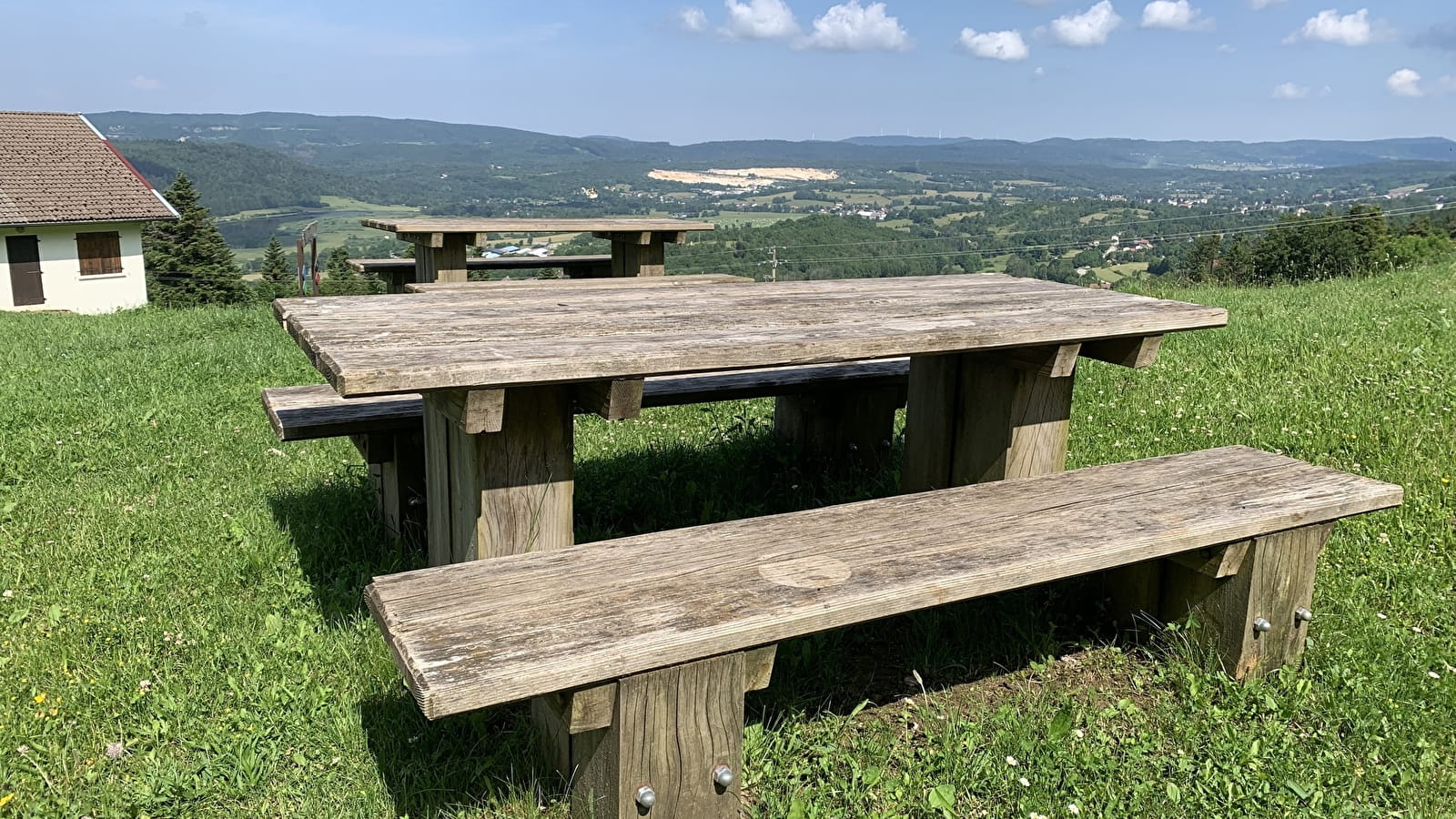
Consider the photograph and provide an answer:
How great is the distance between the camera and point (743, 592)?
6.95ft

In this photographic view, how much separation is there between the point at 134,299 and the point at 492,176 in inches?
4876

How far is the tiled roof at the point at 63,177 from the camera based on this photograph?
25.0 metres

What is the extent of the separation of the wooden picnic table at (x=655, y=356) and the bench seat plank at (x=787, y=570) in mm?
323

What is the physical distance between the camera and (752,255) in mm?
39938

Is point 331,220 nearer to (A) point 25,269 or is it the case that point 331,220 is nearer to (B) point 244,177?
(B) point 244,177

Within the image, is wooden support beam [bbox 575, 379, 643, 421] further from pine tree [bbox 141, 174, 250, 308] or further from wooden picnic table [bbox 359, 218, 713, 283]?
pine tree [bbox 141, 174, 250, 308]

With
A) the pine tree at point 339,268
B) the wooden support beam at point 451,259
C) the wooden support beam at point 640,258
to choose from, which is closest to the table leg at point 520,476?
the wooden support beam at point 451,259

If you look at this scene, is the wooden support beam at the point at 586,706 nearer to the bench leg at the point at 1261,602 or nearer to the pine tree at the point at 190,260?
the bench leg at the point at 1261,602

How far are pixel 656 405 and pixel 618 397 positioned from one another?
126 cm

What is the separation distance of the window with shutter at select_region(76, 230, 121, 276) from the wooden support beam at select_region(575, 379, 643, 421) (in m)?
28.3

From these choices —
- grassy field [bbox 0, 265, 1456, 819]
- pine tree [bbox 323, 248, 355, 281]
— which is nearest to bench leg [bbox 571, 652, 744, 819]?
grassy field [bbox 0, 265, 1456, 819]

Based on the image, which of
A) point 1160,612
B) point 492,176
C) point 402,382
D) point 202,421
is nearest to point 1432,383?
point 1160,612

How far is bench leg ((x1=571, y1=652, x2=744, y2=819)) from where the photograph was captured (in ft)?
6.39

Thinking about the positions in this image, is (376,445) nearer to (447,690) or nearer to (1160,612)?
(447,690)
